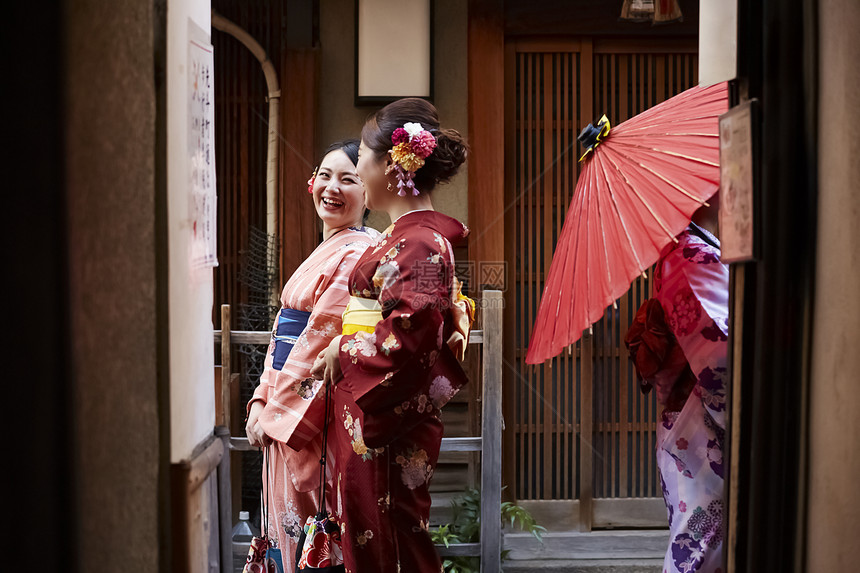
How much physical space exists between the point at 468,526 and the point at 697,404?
1.94 metres

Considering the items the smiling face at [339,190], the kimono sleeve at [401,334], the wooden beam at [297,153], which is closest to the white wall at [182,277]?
the kimono sleeve at [401,334]

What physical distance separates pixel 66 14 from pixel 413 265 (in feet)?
4.80

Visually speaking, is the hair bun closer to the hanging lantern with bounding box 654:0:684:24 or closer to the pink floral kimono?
the pink floral kimono

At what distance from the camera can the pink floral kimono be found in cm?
309

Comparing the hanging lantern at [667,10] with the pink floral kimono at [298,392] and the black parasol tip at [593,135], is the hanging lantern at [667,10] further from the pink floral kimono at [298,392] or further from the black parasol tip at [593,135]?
the pink floral kimono at [298,392]

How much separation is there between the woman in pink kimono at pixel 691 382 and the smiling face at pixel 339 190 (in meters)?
1.45

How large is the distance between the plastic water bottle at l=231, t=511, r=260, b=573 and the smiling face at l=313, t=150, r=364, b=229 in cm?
211

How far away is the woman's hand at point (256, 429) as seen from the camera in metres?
3.20

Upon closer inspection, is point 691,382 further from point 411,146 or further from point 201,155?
point 201,155

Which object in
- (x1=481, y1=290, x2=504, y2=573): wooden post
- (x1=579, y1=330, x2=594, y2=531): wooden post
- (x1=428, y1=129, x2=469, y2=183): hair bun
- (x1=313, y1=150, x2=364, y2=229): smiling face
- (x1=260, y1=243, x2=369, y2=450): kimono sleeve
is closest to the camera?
(x1=428, y1=129, x2=469, y2=183): hair bun

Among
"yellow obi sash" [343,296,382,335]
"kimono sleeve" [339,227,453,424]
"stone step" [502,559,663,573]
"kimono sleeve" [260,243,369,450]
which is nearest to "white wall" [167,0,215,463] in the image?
"kimono sleeve" [339,227,453,424]

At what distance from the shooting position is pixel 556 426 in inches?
199

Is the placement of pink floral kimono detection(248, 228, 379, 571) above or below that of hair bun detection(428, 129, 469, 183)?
below

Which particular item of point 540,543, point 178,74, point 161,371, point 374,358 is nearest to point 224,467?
point 161,371
